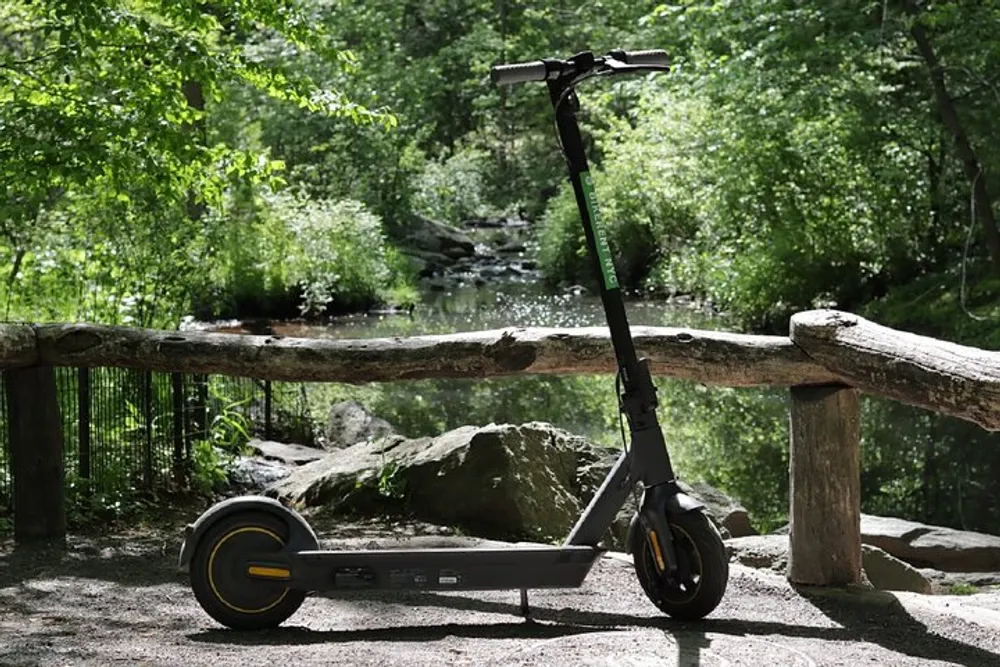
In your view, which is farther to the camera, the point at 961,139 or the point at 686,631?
the point at 961,139

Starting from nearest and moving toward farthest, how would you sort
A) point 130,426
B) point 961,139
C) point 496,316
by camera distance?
point 130,426, point 961,139, point 496,316

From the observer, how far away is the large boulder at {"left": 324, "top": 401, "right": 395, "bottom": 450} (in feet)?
37.2

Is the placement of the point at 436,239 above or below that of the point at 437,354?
above

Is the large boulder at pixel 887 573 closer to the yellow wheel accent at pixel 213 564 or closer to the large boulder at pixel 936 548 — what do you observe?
the large boulder at pixel 936 548

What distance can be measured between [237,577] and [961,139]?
1343 centimetres

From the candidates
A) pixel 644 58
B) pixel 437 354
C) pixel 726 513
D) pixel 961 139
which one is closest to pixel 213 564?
pixel 437 354

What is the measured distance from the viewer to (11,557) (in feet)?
19.3

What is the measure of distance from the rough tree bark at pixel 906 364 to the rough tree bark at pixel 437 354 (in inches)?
4.8

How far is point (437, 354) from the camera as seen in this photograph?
561 centimetres

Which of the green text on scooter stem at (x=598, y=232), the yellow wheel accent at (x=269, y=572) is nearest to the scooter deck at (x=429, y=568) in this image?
the yellow wheel accent at (x=269, y=572)

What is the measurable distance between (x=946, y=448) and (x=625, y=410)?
28.3 ft

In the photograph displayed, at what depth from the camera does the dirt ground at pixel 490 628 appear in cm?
419

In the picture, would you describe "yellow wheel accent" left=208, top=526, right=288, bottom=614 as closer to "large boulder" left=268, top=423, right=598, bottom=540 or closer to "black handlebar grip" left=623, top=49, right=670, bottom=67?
"black handlebar grip" left=623, top=49, right=670, bottom=67

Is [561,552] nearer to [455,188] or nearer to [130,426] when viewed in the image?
[130,426]
